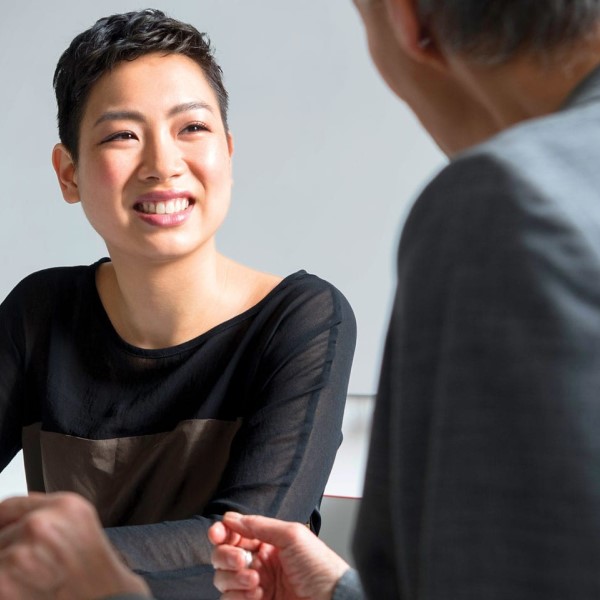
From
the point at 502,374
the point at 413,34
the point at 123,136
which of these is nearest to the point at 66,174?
the point at 123,136

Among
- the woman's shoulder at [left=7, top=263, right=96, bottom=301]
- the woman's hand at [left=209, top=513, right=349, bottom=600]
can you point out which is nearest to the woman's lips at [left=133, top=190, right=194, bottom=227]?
the woman's shoulder at [left=7, top=263, right=96, bottom=301]

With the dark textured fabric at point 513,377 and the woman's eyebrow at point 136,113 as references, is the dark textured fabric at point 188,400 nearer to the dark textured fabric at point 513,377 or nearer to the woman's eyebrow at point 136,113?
the woman's eyebrow at point 136,113

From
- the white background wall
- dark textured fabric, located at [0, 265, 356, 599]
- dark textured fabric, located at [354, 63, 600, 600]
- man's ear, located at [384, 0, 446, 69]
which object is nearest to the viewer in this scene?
dark textured fabric, located at [354, 63, 600, 600]

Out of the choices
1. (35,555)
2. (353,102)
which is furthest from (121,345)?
(353,102)

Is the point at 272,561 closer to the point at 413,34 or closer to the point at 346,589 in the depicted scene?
the point at 346,589

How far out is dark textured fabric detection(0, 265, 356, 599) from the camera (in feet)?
4.25

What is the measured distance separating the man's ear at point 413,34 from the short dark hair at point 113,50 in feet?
2.94

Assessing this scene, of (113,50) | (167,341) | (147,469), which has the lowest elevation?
(147,469)

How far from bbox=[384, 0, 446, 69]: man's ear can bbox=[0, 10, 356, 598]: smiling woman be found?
0.79m

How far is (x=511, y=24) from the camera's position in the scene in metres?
0.50

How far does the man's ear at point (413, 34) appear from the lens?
0.55 metres

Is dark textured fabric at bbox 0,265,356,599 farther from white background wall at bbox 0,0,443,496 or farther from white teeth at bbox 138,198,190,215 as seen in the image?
white background wall at bbox 0,0,443,496

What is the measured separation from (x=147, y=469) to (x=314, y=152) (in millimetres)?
1529

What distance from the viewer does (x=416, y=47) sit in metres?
0.56
